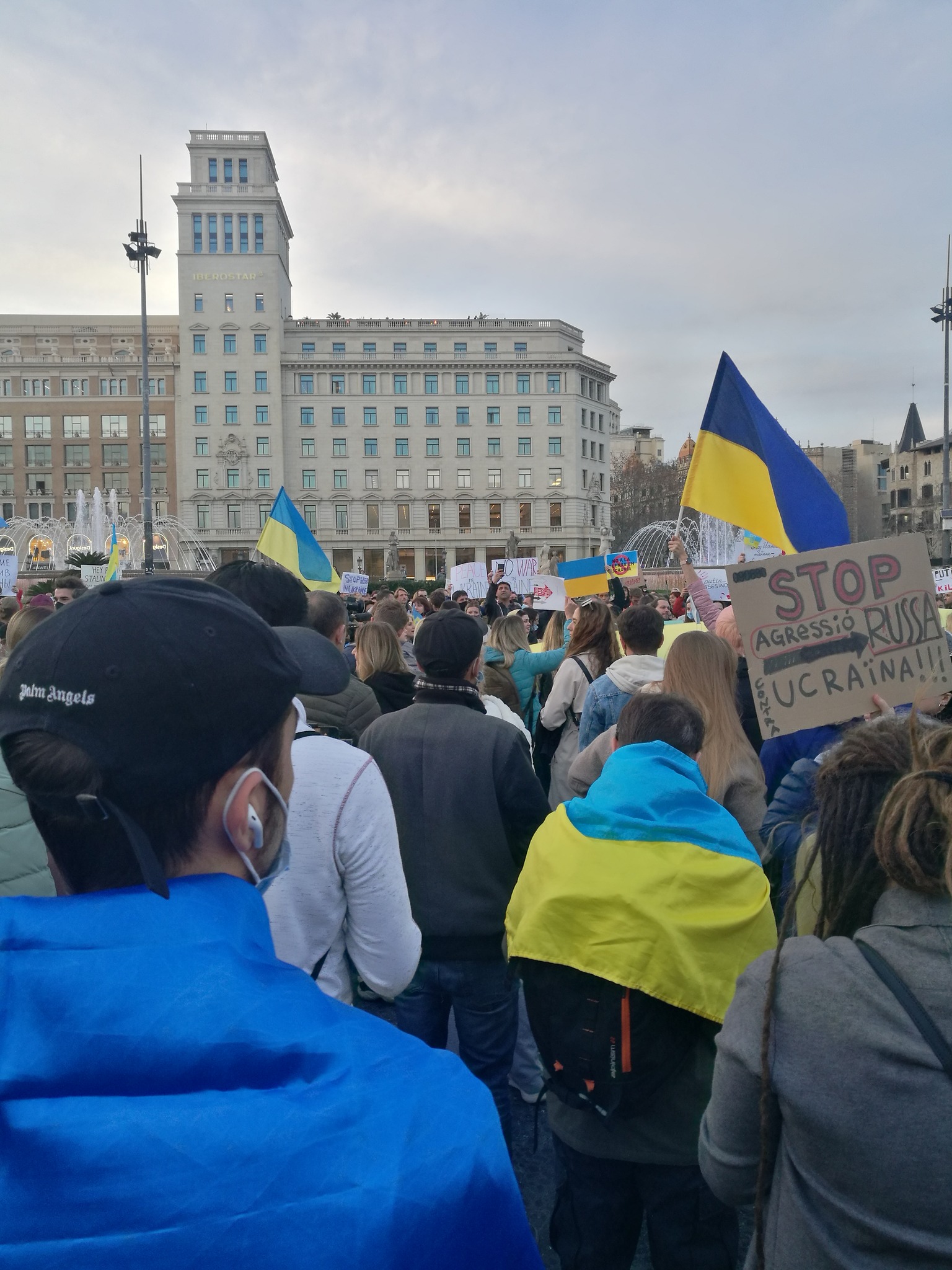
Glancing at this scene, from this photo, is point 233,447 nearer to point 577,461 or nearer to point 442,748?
point 577,461

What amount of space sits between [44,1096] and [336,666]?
4.92ft

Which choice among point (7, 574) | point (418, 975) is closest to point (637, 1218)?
point (418, 975)

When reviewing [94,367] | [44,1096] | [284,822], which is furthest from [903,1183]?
[94,367]

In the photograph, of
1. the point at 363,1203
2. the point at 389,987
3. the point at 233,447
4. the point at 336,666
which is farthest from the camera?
the point at 233,447

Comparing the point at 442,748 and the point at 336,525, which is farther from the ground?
the point at 336,525

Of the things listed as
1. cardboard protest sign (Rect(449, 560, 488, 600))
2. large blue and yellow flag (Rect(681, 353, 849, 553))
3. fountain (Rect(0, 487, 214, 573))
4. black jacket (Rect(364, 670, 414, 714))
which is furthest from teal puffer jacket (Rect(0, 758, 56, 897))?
fountain (Rect(0, 487, 214, 573))

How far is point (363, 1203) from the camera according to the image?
782 millimetres

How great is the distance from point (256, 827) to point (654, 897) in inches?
51.5

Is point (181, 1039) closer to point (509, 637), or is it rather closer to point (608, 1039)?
point (608, 1039)

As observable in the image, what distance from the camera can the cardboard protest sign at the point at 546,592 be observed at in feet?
42.0

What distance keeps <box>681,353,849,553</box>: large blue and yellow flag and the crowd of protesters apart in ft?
6.82

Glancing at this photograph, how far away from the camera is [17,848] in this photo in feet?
7.83

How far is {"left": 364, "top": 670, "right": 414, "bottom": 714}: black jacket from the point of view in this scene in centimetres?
544

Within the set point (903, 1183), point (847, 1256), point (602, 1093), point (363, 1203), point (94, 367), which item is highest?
point (94, 367)
